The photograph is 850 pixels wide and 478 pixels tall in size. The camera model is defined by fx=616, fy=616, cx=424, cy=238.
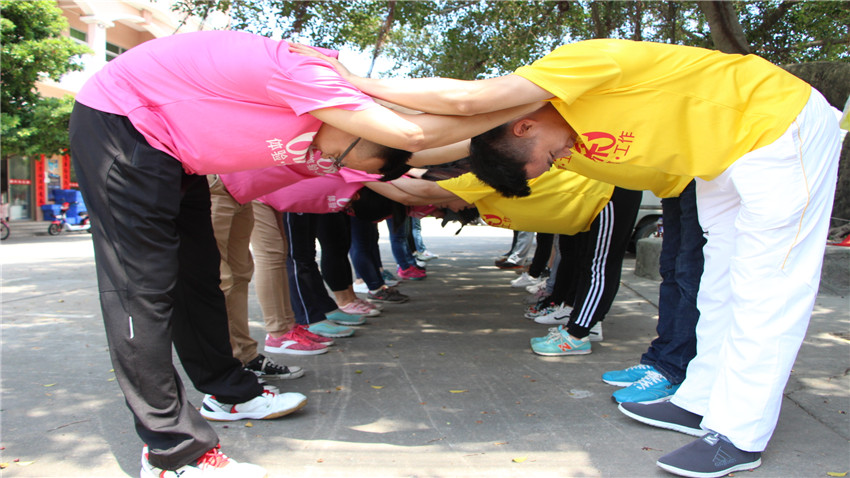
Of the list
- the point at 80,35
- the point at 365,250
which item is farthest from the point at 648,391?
the point at 80,35

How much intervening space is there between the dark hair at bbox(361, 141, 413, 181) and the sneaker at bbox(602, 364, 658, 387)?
1826mm

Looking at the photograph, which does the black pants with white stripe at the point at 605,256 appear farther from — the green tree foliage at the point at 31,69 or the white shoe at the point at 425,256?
the green tree foliage at the point at 31,69

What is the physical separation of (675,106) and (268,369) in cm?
255

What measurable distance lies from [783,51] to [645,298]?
612 centimetres

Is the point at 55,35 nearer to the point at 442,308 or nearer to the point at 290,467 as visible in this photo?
the point at 442,308

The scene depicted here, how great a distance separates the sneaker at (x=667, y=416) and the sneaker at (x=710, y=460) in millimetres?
339

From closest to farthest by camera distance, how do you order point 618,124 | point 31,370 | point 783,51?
point 618,124, point 31,370, point 783,51

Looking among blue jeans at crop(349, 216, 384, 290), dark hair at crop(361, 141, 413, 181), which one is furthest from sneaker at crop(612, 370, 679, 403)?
blue jeans at crop(349, 216, 384, 290)

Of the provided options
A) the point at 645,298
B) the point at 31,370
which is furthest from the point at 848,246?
the point at 31,370

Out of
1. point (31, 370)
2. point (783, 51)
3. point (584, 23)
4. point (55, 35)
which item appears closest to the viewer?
point (31, 370)

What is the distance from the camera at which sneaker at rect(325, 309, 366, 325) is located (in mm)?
5223

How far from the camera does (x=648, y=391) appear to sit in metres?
3.14

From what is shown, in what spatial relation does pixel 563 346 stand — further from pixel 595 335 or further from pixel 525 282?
pixel 525 282

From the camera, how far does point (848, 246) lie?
6207 millimetres
